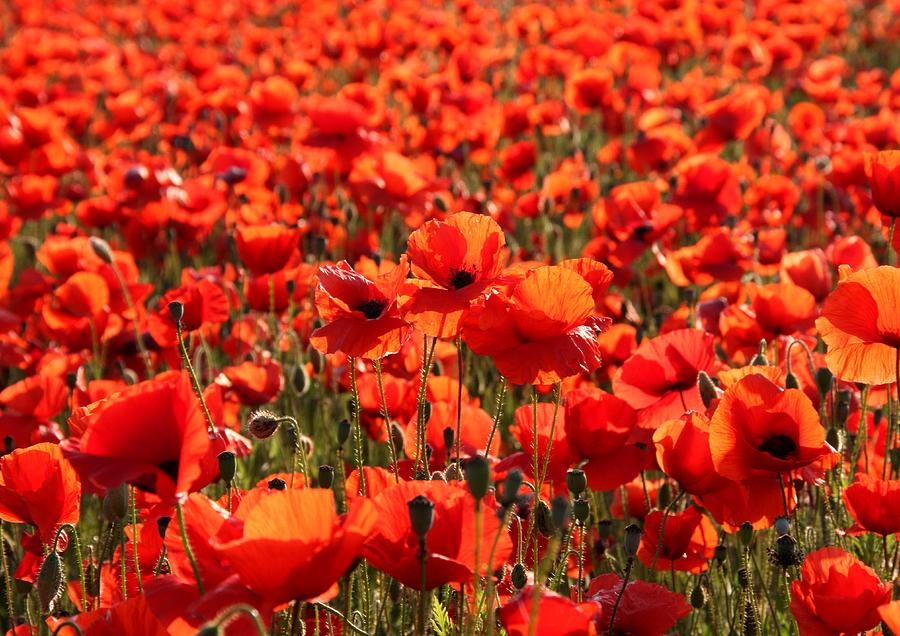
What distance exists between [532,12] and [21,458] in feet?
21.4

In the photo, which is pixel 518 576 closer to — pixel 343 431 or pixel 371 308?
pixel 371 308

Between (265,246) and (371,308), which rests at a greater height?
(371,308)

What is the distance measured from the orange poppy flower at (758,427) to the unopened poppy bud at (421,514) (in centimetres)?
58

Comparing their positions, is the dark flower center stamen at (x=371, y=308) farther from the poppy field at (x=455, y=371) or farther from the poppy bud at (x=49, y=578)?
the poppy bud at (x=49, y=578)

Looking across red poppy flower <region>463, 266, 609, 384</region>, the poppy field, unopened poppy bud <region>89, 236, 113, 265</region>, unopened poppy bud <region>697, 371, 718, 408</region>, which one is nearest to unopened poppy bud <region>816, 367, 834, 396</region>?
the poppy field

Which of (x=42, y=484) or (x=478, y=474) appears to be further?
(x=42, y=484)

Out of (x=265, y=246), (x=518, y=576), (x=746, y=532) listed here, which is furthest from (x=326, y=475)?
(x=265, y=246)

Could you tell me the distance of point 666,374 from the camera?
7.63 feet

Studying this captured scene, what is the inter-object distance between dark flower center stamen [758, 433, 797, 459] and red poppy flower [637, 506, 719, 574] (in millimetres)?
288

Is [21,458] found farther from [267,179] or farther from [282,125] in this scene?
[282,125]

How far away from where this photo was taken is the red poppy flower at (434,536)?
4.83 feet

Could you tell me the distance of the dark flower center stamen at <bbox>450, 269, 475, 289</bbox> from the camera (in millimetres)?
1908

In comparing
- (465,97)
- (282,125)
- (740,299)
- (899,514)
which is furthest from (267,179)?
(899,514)

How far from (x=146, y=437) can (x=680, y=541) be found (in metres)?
1.06
